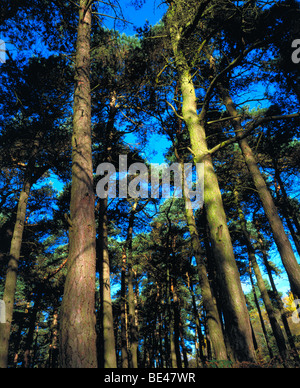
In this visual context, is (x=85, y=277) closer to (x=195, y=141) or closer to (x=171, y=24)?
(x=195, y=141)

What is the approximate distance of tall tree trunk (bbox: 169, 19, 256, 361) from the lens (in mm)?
2889

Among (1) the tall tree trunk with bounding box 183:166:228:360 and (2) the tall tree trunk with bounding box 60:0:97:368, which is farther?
(1) the tall tree trunk with bounding box 183:166:228:360

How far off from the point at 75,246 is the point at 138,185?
359 inches

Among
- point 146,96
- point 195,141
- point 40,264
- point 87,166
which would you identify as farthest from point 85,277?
point 40,264

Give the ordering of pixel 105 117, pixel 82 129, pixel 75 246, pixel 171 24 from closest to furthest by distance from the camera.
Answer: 1. pixel 75 246
2. pixel 82 129
3. pixel 171 24
4. pixel 105 117

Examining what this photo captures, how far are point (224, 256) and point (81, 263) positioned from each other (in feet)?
7.89

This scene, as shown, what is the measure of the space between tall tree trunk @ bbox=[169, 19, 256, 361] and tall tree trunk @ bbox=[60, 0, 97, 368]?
6.85ft

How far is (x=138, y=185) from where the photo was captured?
11.6 metres

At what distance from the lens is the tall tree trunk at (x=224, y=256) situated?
2.89 metres

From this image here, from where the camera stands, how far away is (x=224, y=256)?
346 centimetres

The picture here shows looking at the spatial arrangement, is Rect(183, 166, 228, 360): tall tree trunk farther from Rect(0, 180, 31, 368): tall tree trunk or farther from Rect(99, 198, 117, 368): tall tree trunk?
Rect(0, 180, 31, 368): tall tree trunk
